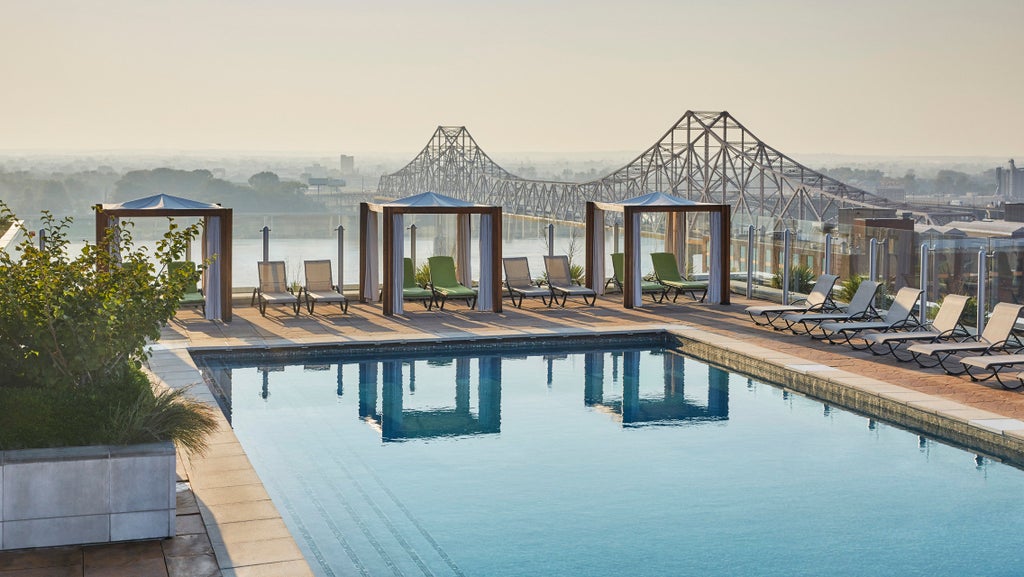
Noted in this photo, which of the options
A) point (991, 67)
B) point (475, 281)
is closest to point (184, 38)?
point (991, 67)

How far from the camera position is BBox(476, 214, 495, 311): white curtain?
47.8 ft

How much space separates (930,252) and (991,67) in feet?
209

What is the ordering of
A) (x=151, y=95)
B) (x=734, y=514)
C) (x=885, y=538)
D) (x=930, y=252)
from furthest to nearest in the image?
1. (x=151, y=95)
2. (x=930, y=252)
3. (x=734, y=514)
4. (x=885, y=538)

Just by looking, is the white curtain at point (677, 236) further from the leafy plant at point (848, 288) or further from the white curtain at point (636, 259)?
the leafy plant at point (848, 288)

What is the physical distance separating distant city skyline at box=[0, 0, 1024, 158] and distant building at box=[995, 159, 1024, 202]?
3249 centimetres

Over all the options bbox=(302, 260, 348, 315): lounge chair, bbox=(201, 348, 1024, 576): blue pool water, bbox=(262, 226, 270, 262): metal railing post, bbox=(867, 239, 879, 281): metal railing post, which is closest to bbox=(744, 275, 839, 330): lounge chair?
bbox=(867, 239, 879, 281): metal railing post

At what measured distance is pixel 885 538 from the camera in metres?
6.62

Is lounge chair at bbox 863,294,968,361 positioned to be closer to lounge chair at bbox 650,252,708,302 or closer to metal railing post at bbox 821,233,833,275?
metal railing post at bbox 821,233,833,275

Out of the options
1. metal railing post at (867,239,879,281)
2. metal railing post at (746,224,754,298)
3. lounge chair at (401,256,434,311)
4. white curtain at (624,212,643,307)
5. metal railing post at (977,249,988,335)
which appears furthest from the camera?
metal railing post at (746,224,754,298)

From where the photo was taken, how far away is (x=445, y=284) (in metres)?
15.0

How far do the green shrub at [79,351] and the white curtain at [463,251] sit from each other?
978cm

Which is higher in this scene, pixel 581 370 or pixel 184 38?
pixel 184 38

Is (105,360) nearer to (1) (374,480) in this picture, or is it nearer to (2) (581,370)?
(1) (374,480)

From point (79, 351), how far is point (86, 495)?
758 millimetres
